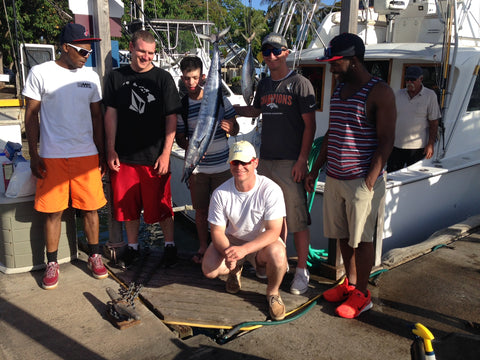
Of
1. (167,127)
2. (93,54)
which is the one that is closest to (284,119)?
(167,127)

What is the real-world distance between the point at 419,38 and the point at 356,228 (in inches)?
195

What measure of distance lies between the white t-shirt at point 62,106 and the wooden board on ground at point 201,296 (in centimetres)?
114

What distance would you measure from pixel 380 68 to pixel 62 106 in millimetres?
4577

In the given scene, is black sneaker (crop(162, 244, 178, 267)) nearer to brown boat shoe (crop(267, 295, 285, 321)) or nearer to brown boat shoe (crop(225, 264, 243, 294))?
brown boat shoe (crop(225, 264, 243, 294))

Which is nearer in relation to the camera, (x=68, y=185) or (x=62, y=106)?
(x=62, y=106)

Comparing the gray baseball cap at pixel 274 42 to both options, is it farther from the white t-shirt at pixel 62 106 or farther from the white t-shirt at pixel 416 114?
the white t-shirt at pixel 416 114

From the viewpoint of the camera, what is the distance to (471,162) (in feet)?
18.9

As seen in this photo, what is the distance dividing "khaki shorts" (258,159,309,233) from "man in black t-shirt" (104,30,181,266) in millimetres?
899

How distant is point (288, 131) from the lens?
127 inches

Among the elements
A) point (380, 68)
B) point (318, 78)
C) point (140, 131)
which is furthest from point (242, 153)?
point (318, 78)

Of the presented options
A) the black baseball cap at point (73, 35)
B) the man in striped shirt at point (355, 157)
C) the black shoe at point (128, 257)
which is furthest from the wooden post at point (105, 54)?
the man in striped shirt at point (355, 157)

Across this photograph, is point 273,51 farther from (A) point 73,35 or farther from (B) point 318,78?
(B) point 318,78

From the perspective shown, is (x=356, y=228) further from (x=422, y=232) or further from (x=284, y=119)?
(x=422, y=232)

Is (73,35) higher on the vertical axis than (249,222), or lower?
higher
